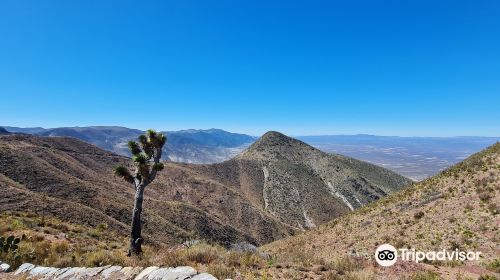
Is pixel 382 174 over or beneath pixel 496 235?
beneath

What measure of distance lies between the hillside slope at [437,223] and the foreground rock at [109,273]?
6242mm

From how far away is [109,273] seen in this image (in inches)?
473

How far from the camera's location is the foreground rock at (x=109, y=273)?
10.1 metres

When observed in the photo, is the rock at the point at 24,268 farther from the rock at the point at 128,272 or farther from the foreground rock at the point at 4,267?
the rock at the point at 128,272

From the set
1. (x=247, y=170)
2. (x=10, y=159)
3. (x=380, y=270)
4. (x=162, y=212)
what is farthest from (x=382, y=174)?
(x=380, y=270)

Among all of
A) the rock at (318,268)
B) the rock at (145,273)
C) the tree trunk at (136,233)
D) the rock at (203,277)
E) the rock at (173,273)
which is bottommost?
the tree trunk at (136,233)

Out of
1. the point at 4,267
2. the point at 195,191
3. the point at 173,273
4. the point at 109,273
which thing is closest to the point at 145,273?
the point at 173,273

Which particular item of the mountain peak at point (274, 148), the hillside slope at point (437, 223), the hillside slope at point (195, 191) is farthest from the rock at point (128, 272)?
the mountain peak at point (274, 148)

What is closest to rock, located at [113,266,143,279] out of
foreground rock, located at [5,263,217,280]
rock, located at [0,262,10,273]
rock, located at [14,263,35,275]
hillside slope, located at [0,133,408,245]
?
foreground rock, located at [5,263,217,280]

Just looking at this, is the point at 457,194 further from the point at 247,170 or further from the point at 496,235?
the point at 247,170

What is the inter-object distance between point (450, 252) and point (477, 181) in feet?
41.2

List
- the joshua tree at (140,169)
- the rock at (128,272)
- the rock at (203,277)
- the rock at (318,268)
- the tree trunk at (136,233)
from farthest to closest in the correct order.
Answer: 1. the joshua tree at (140,169)
2. the tree trunk at (136,233)
3. the rock at (318,268)
4. the rock at (128,272)
5. the rock at (203,277)

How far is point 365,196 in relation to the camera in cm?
10994

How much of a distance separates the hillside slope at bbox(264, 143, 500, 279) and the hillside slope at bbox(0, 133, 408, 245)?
25.9 metres
